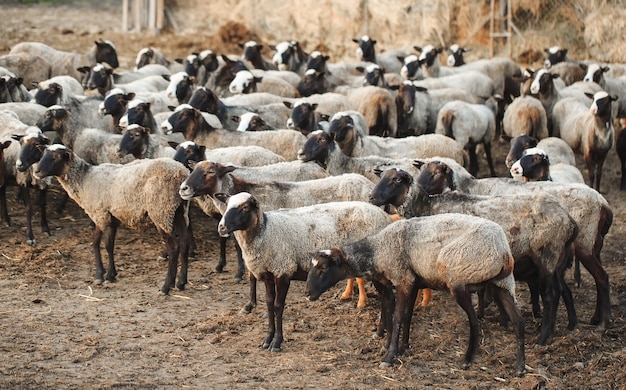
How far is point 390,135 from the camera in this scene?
45.0 ft

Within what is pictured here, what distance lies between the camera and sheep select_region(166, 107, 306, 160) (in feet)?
36.9

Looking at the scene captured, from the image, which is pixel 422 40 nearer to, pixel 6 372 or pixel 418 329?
pixel 418 329

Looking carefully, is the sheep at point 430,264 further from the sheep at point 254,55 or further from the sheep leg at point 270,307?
the sheep at point 254,55

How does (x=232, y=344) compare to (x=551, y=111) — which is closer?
(x=232, y=344)

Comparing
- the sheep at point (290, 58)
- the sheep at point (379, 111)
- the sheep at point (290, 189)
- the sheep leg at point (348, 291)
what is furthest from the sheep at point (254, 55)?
the sheep leg at point (348, 291)

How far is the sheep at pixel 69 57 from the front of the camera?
16.9 metres

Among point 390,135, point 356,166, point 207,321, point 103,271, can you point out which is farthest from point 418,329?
point 390,135

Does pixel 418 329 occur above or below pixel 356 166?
below

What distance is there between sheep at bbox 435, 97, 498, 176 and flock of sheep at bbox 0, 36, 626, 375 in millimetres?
29

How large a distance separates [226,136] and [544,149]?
4.16 meters

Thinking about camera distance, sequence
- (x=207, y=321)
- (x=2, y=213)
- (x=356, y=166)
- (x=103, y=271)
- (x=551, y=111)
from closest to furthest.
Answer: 1. (x=207, y=321)
2. (x=103, y=271)
3. (x=356, y=166)
4. (x=2, y=213)
5. (x=551, y=111)

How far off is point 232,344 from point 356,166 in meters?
3.22

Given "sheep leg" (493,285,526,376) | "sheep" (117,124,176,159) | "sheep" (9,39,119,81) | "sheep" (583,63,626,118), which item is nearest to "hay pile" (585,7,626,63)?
"sheep" (583,63,626,118)

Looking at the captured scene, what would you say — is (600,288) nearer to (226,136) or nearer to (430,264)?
(430,264)
